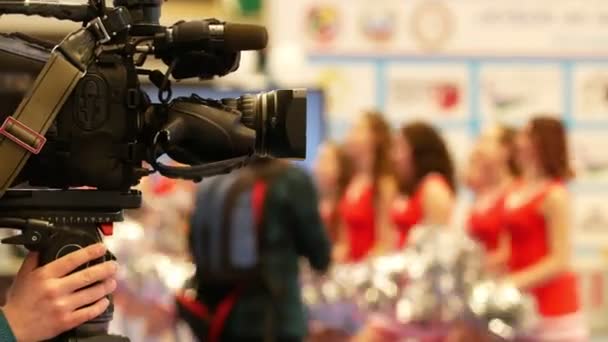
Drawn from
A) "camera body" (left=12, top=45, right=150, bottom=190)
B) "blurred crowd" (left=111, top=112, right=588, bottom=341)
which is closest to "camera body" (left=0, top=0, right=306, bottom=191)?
"camera body" (left=12, top=45, right=150, bottom=190)

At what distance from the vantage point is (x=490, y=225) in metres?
5.50

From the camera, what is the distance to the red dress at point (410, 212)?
5625 mm

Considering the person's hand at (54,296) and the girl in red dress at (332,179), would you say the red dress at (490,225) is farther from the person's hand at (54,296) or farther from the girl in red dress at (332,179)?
the person's hand at (54,296)

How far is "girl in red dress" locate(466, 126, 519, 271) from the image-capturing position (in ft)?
18.0

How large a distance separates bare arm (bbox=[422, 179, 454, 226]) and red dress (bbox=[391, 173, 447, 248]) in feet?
0.16

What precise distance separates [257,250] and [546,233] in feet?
4.86

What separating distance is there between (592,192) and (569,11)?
930 mm

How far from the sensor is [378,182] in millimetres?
6082

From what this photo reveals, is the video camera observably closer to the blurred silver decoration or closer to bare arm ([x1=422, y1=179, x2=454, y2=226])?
the blurred silver decoration

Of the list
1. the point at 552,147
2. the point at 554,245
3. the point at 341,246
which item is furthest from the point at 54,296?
the point at 341,246

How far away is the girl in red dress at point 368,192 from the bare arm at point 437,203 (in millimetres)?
431

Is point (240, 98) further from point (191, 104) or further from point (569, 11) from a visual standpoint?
point (569, 11)

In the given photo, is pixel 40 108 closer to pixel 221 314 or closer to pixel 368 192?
pixel 221 314

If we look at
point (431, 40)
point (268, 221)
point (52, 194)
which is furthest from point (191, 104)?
point (431, 40)
